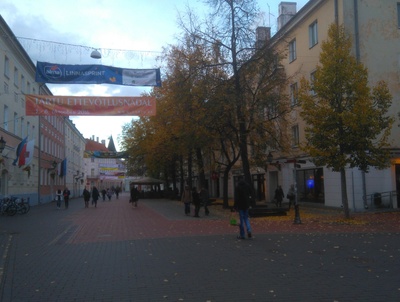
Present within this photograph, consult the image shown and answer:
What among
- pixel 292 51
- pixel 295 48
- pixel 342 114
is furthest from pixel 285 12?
pixel 342 114

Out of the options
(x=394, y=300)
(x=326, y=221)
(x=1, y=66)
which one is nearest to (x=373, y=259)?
(x=394, y=300)

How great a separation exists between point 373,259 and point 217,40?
15666mm

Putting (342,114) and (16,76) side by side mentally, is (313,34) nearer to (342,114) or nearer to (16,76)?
(342,114)

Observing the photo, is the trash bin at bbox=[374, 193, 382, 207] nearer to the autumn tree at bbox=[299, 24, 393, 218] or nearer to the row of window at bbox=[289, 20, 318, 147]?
the autumn tree at bbox=[299, 24, 393, 218]

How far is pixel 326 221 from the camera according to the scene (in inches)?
707

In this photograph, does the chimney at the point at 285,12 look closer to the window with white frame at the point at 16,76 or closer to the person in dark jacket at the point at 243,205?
the window with white frame at the point at 16,76

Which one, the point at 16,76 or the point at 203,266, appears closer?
the point at 203,266

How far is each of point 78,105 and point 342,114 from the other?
10.1 m

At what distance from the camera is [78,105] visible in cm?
1689

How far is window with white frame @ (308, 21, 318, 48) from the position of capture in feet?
91.4

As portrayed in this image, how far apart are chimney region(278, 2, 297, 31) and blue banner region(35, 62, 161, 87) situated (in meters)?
20.8

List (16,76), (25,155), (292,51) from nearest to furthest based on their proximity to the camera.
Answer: (25,155) < (292,51) < (16,76)

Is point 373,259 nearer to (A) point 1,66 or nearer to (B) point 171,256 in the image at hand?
(B) point 171,256

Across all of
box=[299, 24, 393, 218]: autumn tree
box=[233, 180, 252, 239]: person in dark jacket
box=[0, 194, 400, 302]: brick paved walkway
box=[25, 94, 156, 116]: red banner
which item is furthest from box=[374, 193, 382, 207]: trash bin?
box=[25, 94, 156, 116]: red banner
